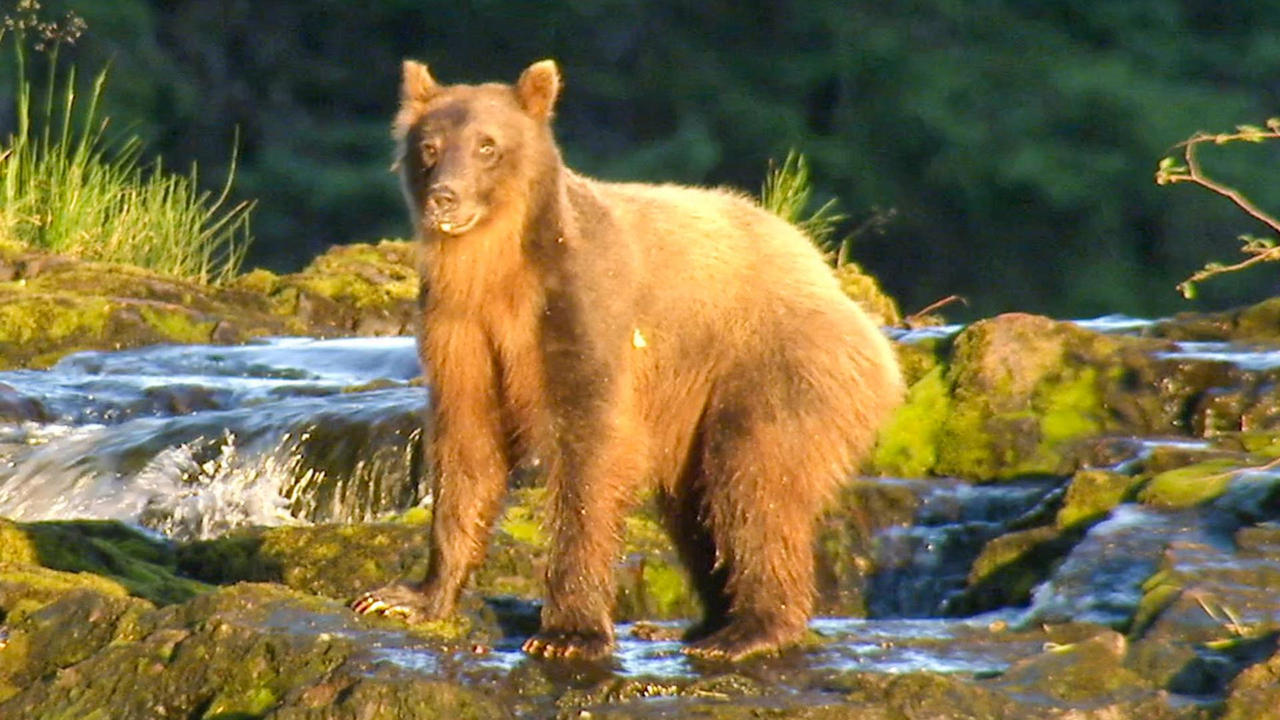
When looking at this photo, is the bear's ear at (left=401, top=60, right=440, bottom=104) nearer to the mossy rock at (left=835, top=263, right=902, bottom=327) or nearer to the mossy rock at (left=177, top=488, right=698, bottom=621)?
the mossy rock at (left=177, top=488, right=698, bottom=621)

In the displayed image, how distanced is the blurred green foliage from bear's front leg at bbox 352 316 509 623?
13514 millimetres

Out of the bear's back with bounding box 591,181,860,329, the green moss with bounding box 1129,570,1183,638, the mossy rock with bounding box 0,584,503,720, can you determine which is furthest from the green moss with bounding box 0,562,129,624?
the green moss with bounding box 1129,570,1183,638

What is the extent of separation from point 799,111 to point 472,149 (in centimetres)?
1666

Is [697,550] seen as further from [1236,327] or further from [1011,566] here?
[1236,327]

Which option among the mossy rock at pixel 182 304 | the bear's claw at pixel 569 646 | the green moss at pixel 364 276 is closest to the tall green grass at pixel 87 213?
the mossy rock at pixel 182 304

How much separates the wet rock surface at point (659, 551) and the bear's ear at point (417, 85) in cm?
121

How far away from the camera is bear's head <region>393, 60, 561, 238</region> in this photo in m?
4.99

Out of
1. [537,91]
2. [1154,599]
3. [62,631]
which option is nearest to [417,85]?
[537,91]

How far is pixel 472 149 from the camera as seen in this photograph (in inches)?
199

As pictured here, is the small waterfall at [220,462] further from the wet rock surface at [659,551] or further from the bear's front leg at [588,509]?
the bear's front leg at [588,509]

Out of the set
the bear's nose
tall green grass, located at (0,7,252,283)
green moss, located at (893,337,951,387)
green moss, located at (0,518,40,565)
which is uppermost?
tall green grass, located at (0,7,252,283)

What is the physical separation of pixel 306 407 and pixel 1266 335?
3.64m

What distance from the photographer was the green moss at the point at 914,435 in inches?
299

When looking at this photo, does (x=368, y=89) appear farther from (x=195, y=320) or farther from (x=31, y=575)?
(x=31, y=575)
